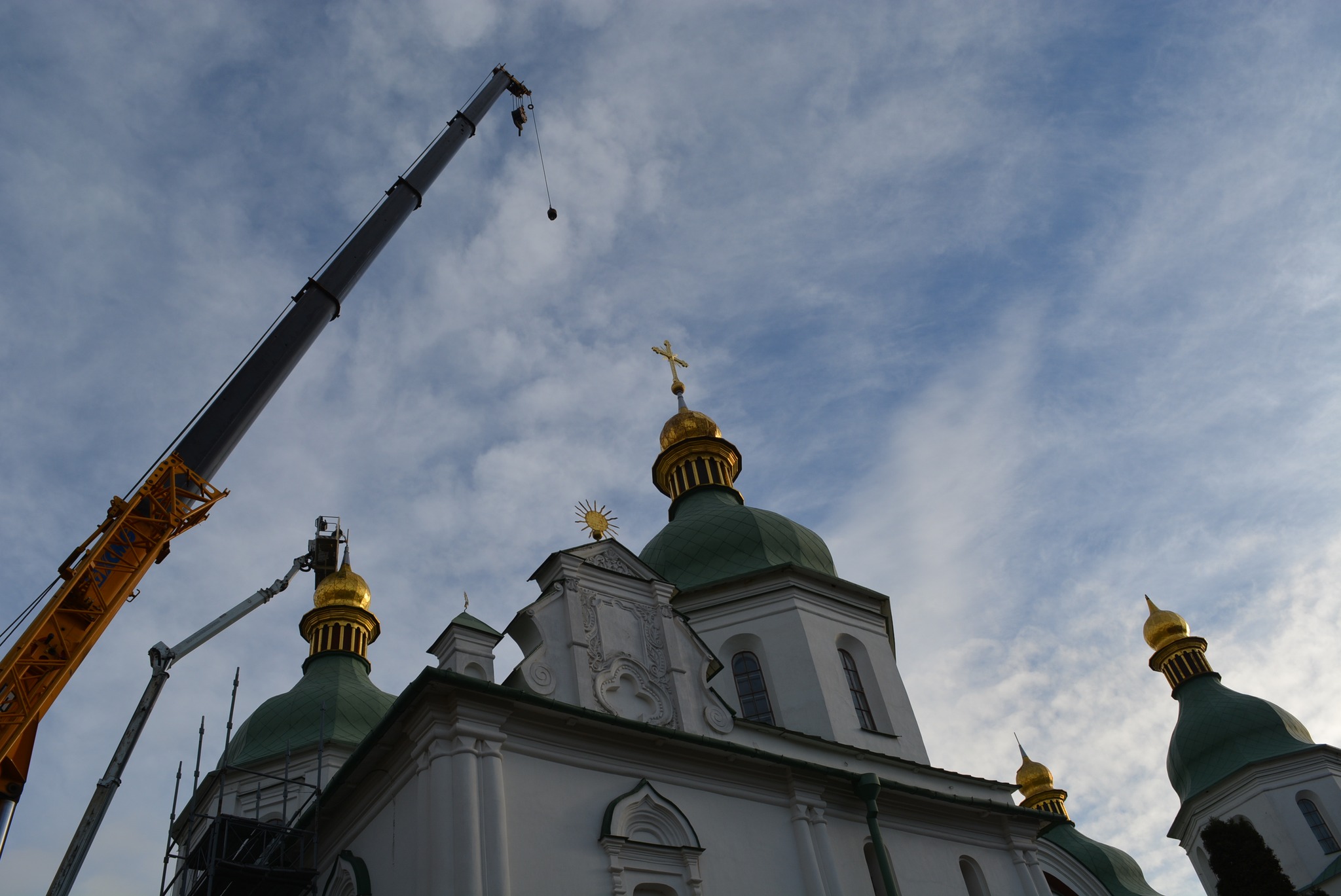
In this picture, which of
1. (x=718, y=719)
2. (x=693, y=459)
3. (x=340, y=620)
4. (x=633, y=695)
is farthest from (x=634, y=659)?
(x=340, y=620)

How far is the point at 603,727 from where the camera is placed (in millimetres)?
13742

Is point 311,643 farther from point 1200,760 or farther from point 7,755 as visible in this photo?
point 1200,760

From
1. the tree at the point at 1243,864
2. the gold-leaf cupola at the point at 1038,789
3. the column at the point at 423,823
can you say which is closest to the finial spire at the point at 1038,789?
the gold-leaf cupola at the point at 1038,789

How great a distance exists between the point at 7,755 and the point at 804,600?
41.8 ft

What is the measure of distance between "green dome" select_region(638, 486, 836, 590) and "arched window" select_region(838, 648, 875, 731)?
5.62 ft

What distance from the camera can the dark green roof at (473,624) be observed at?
14484 mm

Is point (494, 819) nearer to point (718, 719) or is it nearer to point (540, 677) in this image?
point (540, 677)

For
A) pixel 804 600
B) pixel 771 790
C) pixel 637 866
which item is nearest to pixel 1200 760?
pixel 804 600

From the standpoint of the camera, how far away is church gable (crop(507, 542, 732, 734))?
574 inches

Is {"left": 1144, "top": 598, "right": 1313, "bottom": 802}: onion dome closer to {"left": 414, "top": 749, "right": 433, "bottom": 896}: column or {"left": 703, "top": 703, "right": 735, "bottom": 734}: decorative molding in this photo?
{"left": 703, "top": 703, "right": 735, "bottom": 734}: decorative molding

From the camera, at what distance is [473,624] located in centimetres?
1473

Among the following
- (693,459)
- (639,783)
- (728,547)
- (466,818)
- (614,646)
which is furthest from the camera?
(693,459)

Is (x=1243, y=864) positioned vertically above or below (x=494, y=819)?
above

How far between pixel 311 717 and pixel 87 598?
1530 centimetres
